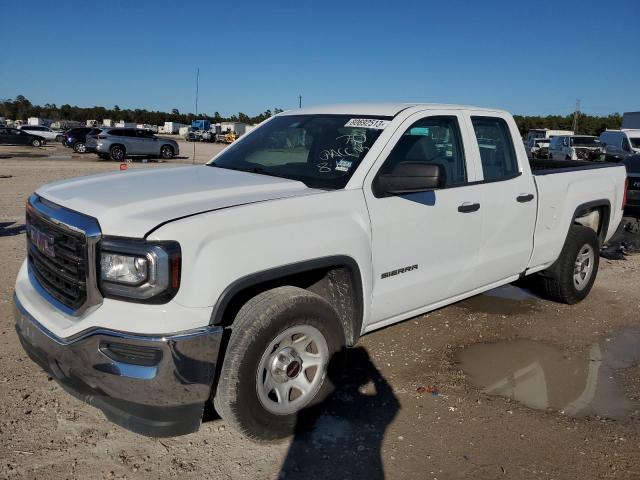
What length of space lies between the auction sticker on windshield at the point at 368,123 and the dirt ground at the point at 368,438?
173 centimetres

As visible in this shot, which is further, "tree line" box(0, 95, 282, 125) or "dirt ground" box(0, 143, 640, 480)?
"tree line" box(0, 95, 282, 125)

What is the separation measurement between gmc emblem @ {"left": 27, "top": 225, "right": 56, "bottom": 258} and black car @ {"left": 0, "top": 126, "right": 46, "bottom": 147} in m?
40.9

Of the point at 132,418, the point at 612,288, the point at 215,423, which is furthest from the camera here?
the point at 612,288

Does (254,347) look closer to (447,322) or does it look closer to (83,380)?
(83,380)

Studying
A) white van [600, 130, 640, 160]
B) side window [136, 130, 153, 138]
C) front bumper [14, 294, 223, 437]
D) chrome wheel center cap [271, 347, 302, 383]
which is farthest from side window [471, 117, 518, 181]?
side window [136, 130, 153, 138]

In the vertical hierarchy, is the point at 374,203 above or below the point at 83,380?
above

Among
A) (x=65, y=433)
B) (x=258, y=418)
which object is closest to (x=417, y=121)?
(x=258, y=418)

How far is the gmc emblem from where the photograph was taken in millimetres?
2941

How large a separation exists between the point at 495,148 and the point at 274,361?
8.97 ft

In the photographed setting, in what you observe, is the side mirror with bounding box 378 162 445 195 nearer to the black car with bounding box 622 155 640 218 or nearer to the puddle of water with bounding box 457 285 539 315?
the puddle of water with bounding box 457 285 539 315

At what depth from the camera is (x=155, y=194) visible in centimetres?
300

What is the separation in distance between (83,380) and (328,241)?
1449 mm

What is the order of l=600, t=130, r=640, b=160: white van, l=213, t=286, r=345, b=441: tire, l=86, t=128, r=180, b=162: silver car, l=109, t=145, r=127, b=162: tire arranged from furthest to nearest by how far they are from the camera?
l=109, t=145, r=127, b=162: tire < l=86, t=128, r=180, b=162: silver car < l=600, t=130, r=640, b=160: white van < l=213, t=286, r=345, b=441: tire

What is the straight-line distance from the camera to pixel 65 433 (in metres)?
3.18
